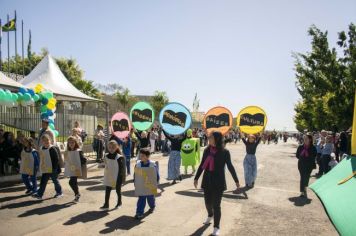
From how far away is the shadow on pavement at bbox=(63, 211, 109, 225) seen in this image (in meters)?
7.16

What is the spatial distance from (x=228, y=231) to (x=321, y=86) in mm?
23403

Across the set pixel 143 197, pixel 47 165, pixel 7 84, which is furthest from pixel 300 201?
pixel 7 84

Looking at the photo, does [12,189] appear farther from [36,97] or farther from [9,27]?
[9,27]

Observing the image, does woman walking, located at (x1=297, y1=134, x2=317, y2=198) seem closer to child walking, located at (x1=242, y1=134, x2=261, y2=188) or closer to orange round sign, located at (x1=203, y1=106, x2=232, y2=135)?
child walking, located at (x1=242, y1=134, x2=261, y2=188)

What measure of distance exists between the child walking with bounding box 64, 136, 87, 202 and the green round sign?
4359 mm

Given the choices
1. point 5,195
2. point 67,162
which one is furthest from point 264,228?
point 5,195

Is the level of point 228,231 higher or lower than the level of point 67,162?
lower

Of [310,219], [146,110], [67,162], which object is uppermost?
[146,110]

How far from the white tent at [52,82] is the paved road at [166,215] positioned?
6.29 meters

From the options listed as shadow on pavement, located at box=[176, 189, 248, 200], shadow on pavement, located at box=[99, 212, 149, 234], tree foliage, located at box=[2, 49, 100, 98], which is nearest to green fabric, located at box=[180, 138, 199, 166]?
shadow on pavement, located at box=[176, 189, 248, 200]

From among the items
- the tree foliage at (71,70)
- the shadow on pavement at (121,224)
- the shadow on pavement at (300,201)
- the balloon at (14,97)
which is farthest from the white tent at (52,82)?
the tree foliage at (71,70)

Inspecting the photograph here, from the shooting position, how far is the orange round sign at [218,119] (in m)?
12.8

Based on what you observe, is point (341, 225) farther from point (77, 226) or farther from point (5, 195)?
point (5, 195)

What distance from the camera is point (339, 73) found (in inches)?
1032
